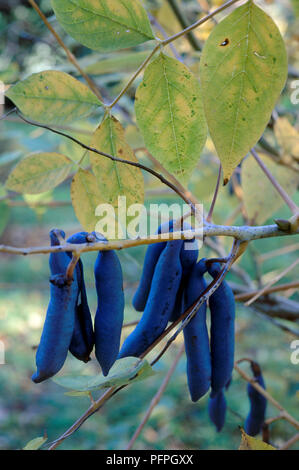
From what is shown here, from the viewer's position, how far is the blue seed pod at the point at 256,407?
0.66m

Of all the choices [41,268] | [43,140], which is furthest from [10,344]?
[43,140]

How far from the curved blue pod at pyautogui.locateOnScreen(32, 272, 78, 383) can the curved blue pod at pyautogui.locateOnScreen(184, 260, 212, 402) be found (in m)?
0.12

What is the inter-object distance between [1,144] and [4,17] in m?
1.19

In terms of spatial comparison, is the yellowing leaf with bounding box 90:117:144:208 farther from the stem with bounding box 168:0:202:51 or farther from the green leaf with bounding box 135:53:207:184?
the stem with bounding box 168:0:202:51

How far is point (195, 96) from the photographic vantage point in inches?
16.3

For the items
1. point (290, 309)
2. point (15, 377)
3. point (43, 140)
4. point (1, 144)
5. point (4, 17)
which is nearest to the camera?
point (290, 309)

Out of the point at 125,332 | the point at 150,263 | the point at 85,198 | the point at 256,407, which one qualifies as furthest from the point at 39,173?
the point at 125,332

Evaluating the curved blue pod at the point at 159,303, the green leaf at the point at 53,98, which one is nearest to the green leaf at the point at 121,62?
the green leaf at the point at 53,98

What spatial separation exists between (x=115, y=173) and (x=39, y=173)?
0.46ft

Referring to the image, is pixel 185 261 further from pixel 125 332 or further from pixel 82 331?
pixel 125 332

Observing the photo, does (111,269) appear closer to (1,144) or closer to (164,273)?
(164,273)

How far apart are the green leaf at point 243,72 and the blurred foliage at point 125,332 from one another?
0.42m

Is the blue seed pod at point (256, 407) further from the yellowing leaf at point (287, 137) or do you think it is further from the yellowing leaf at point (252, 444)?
the yellowing leaf at point (287, 137)

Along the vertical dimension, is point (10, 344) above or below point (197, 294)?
below
